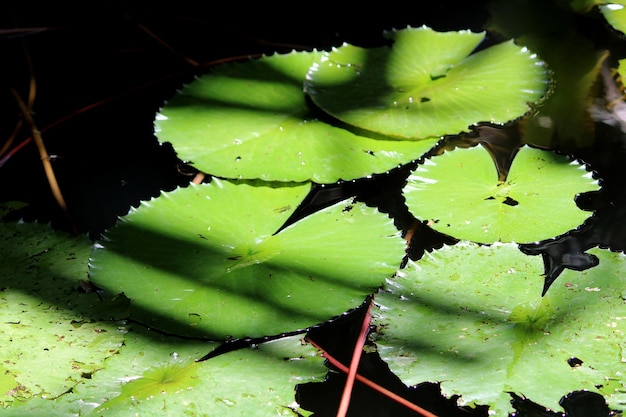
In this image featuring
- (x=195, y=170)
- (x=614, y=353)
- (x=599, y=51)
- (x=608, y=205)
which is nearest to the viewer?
(x=614, y=353)

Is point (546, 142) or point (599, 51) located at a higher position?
point (599, 51)

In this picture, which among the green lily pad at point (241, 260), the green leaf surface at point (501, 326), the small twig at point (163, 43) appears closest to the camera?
the green leaf surface at point (501, 326)

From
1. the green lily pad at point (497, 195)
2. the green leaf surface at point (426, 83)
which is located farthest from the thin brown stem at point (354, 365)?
the green leaf surface at point (426, 83)

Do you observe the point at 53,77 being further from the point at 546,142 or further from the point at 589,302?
the point at 589,302

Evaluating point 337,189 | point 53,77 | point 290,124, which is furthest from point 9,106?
point 337,189

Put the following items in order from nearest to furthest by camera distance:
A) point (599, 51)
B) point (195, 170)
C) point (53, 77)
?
point (195, 170) < point (599, 51) < point (53, 77)

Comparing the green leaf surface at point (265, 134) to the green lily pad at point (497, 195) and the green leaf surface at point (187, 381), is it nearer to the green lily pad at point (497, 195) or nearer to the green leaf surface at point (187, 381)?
the green lily pad at point (497, 195)
